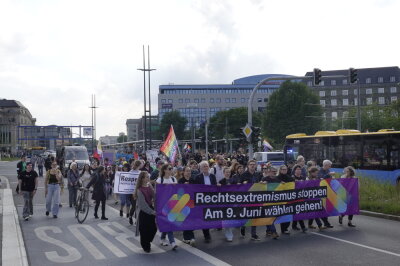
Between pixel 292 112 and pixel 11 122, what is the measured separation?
107 m

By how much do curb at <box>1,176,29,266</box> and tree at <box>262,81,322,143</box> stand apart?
173 ft

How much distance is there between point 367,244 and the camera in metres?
9.23

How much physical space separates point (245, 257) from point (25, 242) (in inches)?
195

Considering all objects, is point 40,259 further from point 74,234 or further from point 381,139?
point 381,139

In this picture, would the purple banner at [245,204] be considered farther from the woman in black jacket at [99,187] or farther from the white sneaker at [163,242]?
the woman in black jacket at [99,187]

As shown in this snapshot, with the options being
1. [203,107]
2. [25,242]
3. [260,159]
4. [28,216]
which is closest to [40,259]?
[25,242]

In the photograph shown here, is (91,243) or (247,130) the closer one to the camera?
(91,243)

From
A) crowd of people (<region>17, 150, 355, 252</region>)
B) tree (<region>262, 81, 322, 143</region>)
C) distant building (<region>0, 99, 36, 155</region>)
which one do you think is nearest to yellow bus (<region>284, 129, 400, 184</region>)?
crowd of people (<region>17, 150, 355, 252</region>)

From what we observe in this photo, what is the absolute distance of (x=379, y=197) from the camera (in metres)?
14.4

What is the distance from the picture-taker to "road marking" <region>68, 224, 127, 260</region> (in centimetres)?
863

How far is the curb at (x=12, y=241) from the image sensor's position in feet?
26.5

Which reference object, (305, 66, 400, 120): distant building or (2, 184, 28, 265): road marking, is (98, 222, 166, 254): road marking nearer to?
(2, 184, 28, 265): road marking

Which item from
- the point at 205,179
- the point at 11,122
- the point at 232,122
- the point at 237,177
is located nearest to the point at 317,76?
the point at 237,177

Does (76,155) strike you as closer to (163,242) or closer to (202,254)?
(163,242)
